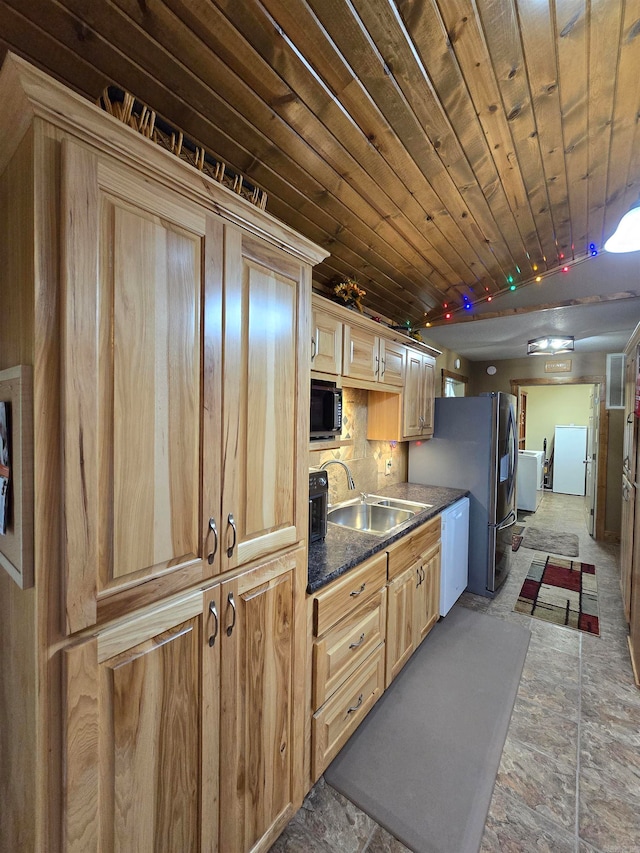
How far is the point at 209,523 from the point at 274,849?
1.32 m

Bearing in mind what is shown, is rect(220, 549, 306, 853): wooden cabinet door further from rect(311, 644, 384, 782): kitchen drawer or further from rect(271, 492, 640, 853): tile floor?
rect(271, 492, 640, 853): tile floor

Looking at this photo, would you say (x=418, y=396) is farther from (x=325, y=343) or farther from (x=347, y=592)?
(x=347, y=592)

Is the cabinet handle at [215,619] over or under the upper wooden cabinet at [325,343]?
under

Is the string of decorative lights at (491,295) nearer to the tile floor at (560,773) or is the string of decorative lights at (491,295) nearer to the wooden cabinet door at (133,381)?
the tile floor at (560,773)

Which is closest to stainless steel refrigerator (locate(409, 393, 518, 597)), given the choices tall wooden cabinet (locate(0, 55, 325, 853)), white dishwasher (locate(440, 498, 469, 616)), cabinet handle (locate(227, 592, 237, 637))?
white dishwasher (locate(440, 498, 469, 616))

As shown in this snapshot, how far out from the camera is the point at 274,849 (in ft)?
4.37

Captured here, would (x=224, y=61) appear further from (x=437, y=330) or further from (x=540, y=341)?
(x=540, y=341)

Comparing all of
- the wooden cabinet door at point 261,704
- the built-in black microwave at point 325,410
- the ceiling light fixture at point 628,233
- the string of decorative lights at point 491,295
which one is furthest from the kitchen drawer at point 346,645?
the string of decorative lights at point 491,295

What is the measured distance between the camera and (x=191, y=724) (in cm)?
100

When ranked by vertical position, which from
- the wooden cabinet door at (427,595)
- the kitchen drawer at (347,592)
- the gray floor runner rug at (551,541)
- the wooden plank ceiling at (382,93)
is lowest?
the gray floor runner rug at (551,541)

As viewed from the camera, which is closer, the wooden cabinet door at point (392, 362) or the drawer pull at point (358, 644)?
the drawer pull at point (358, 644)

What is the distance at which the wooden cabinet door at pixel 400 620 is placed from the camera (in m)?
1.99

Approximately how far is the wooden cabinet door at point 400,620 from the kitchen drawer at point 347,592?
0.62 feet

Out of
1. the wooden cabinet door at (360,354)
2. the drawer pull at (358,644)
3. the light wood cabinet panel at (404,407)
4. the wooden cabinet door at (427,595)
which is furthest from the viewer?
the light wood cabinet panel at (404,407)
